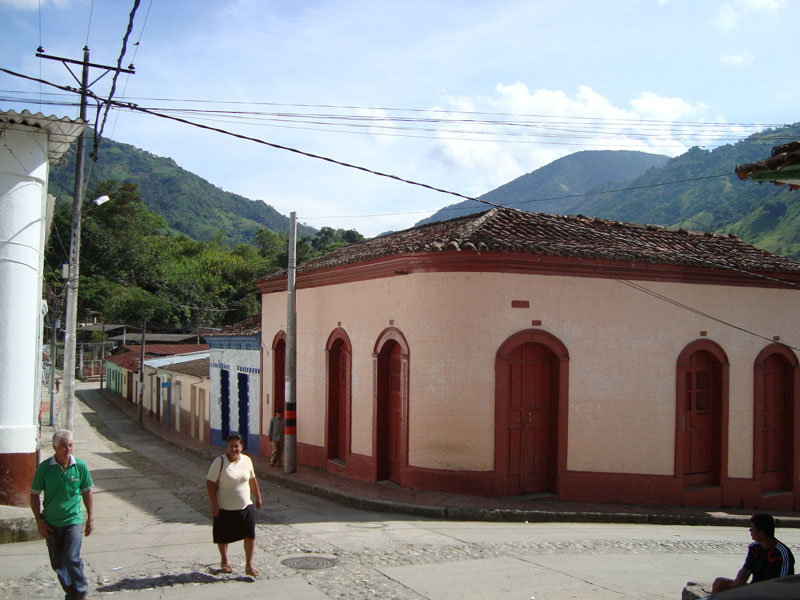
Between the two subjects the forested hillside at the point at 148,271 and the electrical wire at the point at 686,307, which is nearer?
the electrical wire at the point at 686,307

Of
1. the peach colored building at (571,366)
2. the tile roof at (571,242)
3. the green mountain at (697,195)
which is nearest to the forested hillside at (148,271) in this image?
the green mountain at (697,195)

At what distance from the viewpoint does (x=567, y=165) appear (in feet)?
621

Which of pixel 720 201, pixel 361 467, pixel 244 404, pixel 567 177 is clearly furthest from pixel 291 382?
pixel 567 177

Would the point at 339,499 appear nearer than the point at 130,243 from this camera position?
Yes

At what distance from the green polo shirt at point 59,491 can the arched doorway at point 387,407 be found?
671 cm

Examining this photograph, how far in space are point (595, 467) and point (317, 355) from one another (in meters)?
5.97

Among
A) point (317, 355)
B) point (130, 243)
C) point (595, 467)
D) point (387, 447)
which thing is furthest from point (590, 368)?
point (130, 243)

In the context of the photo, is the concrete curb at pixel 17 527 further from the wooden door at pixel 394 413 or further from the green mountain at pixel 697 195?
the green mountain at pixel 697 195

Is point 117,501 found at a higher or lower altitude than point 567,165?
lower

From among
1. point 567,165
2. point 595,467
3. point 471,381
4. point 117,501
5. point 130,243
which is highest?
point 567,165

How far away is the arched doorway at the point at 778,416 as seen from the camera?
12.5 meters

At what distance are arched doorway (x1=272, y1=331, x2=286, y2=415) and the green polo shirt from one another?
10.7m

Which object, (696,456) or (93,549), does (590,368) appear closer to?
(696,456)

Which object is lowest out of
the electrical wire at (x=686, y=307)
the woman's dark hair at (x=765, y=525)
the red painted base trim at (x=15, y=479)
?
the red painted base trim at (x=15, y=479)
